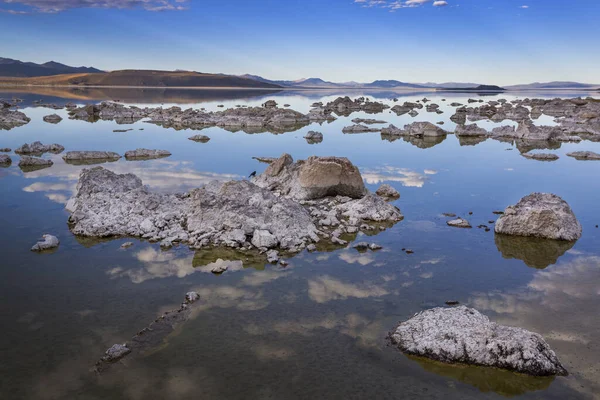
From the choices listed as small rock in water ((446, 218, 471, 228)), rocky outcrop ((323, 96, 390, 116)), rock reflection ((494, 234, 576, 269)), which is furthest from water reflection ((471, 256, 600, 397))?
rocky outcrop ((323, 96, 390, 116))

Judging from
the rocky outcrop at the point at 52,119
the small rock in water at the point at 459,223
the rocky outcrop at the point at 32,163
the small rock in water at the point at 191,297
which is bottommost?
the small rock in water at the point at 191,297

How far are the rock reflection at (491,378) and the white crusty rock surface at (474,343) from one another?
0.10 metres

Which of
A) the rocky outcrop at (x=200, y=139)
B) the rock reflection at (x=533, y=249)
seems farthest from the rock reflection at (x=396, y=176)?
the rocky outcrop at (x=200, y=139)

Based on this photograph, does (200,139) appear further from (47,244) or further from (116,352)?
(116,352)

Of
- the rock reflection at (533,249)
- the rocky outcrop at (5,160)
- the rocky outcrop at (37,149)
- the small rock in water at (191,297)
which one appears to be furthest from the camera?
the rocky outcrop at (37,149)

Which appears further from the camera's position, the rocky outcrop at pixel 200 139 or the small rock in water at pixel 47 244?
the rocky outcrop at pixel 200 139

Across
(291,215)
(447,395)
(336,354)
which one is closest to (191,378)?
(336,354)

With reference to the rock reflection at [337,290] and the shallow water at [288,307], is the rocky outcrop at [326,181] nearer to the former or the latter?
the shallow water at [288,307]

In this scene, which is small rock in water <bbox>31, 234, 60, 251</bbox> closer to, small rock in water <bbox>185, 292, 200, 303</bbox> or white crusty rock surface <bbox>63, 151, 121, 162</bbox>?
small rock in water <bbox>185, 292, 200, 303</bbox>

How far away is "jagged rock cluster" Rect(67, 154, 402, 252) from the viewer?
11930mm

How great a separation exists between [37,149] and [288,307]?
A: 2222 cm

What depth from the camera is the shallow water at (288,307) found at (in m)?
6.50

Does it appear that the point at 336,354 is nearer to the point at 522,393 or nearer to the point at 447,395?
the point at 447,395

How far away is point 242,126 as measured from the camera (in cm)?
4250
